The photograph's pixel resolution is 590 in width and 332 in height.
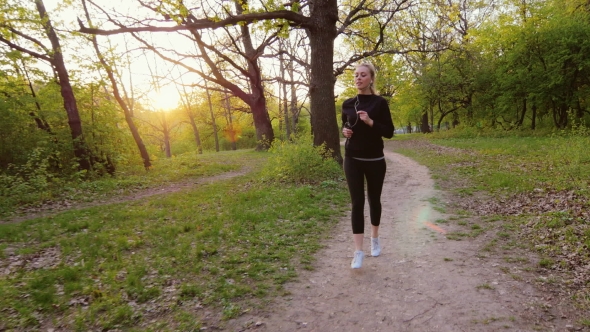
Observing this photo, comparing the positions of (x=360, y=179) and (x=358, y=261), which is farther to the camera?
(x=358, y=261)

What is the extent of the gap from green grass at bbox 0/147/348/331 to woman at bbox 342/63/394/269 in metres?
1.22

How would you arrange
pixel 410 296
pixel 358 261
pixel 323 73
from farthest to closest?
pixel 323 73 < pixel 358 261 < pixel 410 296

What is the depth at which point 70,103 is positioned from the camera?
38.4 feet

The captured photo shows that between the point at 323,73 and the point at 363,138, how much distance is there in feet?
21.7

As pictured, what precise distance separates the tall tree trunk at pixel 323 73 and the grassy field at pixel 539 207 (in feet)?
12.2

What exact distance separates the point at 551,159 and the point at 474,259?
809 centimetres

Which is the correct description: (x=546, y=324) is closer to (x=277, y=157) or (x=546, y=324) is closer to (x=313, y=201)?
(x=313, y=201)

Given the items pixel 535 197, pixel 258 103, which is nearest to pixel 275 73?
pixel 258 103

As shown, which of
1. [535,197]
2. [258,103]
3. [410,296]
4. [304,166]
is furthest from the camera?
[258,103]

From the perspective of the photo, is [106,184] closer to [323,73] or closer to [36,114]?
[36,114]

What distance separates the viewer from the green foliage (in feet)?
30.3

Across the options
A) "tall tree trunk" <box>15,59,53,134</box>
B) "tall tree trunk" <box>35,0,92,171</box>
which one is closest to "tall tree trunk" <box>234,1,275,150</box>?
Answer: "tall tree trunk" <box>35,0,92,171</box>

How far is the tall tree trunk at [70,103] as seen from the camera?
11.6 meters

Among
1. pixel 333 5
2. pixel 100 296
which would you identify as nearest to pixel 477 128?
pixel 333 5
